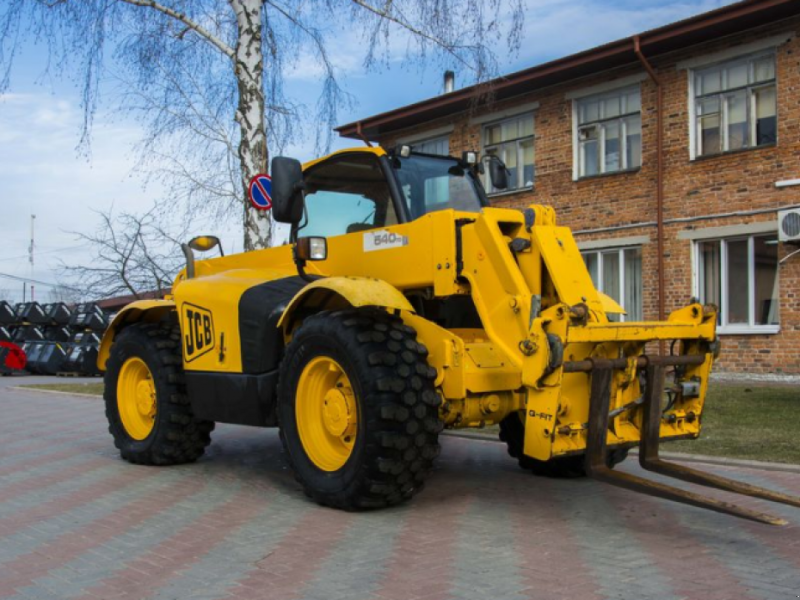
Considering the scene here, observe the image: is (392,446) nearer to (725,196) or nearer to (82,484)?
(82,484)

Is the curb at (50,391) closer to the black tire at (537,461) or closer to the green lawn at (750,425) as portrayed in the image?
the green lawn at (750,425)

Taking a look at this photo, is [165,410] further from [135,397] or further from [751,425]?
[751,425]

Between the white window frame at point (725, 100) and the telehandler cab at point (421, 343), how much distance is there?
10.3 meters

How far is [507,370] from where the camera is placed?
5.89 meters

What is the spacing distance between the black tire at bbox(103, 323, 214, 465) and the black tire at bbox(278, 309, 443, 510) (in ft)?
7.34

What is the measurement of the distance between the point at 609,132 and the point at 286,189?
13167 mm

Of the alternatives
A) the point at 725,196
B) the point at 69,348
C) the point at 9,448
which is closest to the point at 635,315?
the point at 725,196

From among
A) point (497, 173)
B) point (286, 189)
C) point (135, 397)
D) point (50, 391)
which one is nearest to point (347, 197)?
point (286, 189)

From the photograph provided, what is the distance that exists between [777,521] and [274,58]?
42.5 ft

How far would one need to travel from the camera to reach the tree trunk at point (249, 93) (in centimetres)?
1363

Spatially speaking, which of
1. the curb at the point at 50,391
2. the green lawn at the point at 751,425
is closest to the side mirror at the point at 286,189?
the green lawn at the point at 751,425

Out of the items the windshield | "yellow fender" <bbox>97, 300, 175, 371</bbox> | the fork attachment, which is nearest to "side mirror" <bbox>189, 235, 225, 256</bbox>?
"yellow fender" <bbox>97, 300, 175, 371</bbox>

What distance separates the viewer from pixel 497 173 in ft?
24.9

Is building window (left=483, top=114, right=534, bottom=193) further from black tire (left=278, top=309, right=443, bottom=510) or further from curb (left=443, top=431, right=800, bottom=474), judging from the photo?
black tire (left=278, top=309, right=443, bottom=510)
